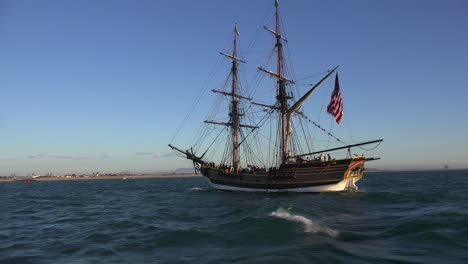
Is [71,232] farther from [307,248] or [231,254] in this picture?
[307,248]

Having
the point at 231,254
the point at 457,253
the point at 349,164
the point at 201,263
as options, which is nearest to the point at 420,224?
the point at 457,253

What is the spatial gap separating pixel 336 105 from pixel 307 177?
1006 cm

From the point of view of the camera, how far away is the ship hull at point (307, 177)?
42.8m

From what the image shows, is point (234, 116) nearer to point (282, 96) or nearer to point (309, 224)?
point (282, 96)


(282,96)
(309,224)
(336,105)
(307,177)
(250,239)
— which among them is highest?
(282,96)

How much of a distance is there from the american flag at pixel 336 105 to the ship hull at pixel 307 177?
5697 mm

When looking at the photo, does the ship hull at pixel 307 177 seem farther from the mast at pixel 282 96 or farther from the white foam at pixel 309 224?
the white foam at pixel 309 224

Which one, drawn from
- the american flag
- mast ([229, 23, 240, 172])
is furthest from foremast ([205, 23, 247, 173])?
the american flag

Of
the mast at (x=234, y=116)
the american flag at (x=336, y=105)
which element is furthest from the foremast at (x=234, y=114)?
the american flag at (x=336, y=105)

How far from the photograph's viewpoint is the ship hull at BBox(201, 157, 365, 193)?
42781 millimetres

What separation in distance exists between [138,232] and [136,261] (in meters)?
6.05

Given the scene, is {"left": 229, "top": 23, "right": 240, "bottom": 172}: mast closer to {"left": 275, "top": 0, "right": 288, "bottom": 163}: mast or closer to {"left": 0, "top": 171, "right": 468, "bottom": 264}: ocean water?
{"left": 275, "top": 0, "right": 288, "bottom": 163}: mast

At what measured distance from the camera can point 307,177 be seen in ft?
147

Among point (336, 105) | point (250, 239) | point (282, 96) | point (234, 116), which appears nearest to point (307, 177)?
point (336, 105)
